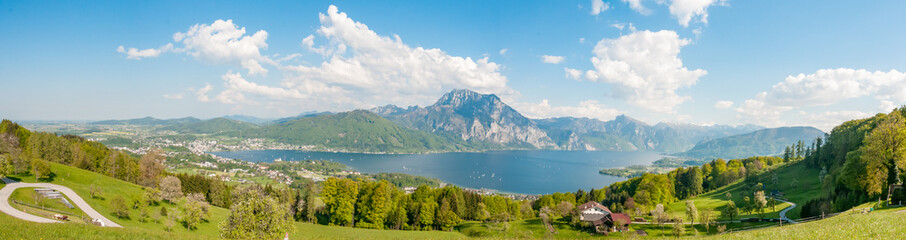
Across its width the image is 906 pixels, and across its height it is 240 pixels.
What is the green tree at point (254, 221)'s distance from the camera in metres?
22.4

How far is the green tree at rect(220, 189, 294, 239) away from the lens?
22.4 meters

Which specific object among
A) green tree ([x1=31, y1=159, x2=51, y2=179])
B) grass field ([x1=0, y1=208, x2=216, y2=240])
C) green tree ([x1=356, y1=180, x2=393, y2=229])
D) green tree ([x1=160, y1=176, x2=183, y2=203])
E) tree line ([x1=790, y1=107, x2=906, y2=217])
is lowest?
green tree ([x1=356, y1=180, x2=393, y2=229])

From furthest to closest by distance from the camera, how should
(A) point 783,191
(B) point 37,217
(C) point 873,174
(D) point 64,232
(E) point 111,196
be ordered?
1. (A) point 783,191
2. (E) point 111,196
3. (C) point 873,174
4. (B) point 37,217
5. (D) point 64,232

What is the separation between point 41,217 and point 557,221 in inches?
2564

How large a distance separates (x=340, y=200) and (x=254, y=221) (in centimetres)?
4026

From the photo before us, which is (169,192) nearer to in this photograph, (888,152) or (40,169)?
(40,169)

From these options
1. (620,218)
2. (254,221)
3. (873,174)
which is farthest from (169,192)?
(873,174)

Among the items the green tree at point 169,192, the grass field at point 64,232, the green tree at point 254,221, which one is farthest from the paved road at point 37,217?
the green tree at point 254,221

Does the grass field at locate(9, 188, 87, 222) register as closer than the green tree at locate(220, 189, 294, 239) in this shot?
No

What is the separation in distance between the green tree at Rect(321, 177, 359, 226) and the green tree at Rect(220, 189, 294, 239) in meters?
38.8

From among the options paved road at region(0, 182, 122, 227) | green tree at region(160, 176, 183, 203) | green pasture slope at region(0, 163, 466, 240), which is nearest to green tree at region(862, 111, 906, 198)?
green pasture slope at region(0, 163, 466, 240)

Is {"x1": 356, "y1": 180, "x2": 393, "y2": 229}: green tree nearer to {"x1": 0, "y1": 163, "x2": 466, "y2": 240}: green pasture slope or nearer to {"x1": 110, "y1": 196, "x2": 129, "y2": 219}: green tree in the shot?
{"x1": 0, "y1": 163, "x2": 466, "y2": 240}: green pasture slope

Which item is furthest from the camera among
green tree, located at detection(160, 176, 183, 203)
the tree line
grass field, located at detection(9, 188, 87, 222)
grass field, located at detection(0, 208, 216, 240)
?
green tree, located at detection(160, 176, 183, 203)

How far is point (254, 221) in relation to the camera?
22.5 meters
